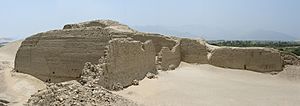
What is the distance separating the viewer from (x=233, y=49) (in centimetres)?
2344

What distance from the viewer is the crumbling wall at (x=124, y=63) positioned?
16.3 meters

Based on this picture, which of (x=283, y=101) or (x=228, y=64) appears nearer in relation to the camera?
(x=283, y=101)

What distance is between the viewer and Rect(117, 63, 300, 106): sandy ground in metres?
15.6

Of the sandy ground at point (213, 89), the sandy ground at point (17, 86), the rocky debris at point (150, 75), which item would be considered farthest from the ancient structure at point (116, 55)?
the sandy ground at point (213, 89)

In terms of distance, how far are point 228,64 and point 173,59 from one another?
10.7 ft

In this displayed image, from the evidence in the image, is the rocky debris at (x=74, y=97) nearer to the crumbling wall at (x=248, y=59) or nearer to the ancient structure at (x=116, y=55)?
the ancient structure at (x=116, y=55)

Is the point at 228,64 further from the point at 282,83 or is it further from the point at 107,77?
the point at 107,77

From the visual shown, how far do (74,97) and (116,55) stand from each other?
4.64 m

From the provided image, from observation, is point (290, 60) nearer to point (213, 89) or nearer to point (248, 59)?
point (248, 59)

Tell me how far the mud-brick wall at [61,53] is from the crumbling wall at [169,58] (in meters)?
4.99

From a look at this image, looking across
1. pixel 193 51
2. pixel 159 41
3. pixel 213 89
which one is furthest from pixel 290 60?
pixel 159 41

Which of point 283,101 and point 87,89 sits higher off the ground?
point 87,89

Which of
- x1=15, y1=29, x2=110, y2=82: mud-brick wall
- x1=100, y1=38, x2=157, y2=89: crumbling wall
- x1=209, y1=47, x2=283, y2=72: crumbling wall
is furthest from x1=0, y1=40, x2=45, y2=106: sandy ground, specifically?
x1=209, y1=47, x2=283, y2=72: crumbling wall

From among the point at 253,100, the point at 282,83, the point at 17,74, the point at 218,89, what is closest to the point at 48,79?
the point at 17,74
